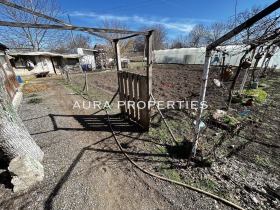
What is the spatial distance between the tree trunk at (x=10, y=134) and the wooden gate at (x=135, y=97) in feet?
8.43

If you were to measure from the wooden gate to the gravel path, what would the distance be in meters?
1.02

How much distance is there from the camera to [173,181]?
7.47ft

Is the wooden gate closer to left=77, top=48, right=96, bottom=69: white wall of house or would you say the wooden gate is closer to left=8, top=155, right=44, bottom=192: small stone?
left=8, top=155, right=44, bottom=192: small stone

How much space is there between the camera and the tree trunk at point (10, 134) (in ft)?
7.07

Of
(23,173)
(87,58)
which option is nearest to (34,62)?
(87,58)

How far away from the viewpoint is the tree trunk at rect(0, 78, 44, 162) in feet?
7.07

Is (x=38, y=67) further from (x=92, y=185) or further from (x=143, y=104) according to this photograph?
(x=92, y=185)

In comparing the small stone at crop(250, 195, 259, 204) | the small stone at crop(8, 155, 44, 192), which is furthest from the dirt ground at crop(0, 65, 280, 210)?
the small stone at crop(8, 155, 44, 192)

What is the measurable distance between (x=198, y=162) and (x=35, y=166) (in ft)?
9.89

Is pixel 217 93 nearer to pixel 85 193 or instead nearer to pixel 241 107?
pixel 241 107

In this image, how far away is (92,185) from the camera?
2.26m

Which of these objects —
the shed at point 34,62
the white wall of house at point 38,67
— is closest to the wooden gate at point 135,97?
the shed at point 34,62

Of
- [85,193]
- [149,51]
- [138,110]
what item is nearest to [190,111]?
[138,110]

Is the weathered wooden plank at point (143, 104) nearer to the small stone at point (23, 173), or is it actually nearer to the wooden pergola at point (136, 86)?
the wooden pergola at point (136, 86)
